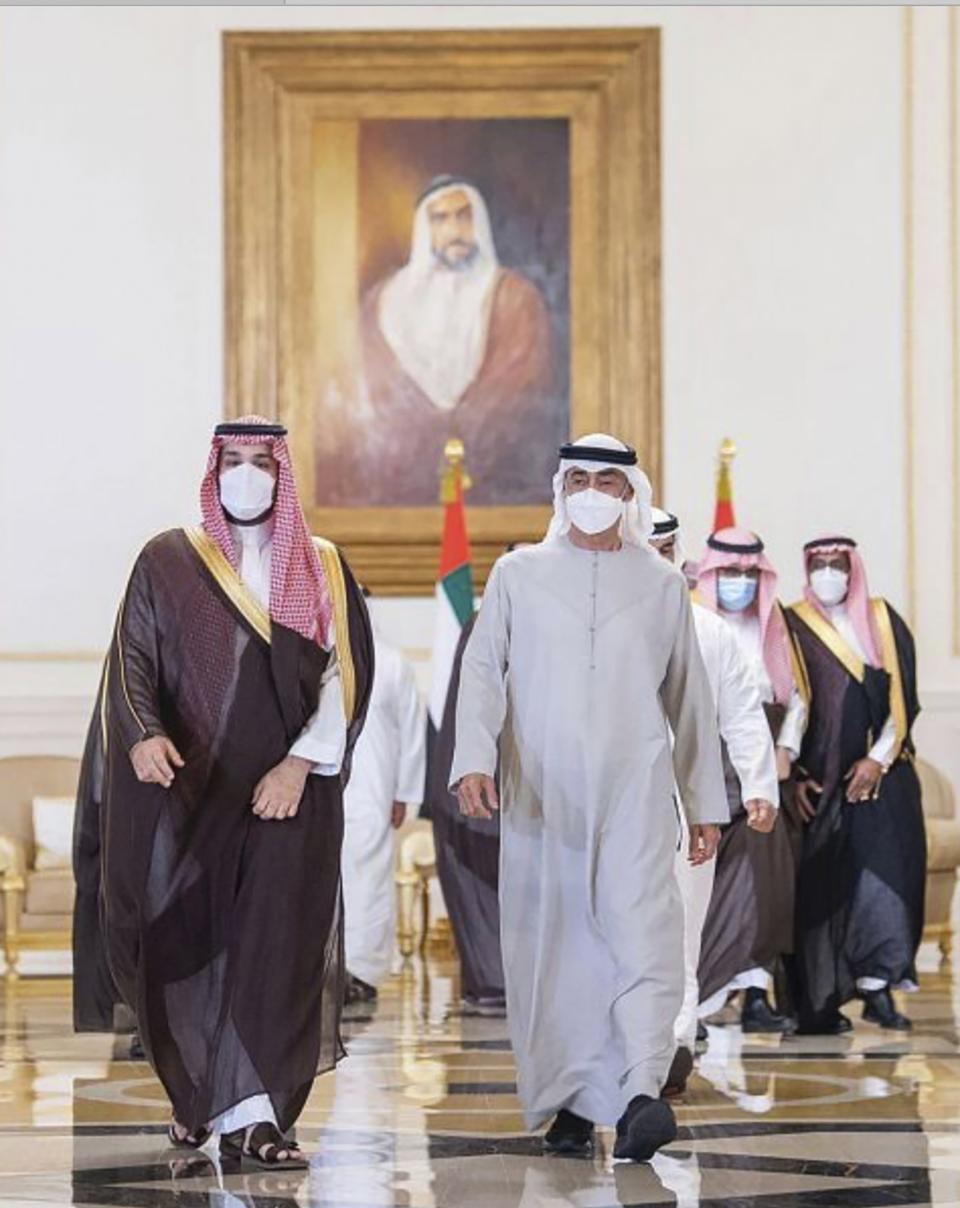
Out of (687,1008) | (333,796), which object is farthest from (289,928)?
(687,1008)

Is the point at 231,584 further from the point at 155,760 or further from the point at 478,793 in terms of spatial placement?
the point at 478,793

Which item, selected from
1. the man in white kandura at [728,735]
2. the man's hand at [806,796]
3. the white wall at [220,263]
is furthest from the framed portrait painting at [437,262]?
the man in white kandura at [728,735]

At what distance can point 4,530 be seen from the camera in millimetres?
13234

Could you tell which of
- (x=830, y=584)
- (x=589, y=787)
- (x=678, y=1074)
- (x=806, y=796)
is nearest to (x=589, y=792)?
(x=589, y=787)

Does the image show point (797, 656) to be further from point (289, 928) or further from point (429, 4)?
point (429, 4)

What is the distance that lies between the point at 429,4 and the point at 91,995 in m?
7.28

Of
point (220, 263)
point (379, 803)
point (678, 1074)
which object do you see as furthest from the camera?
point (220, 263)

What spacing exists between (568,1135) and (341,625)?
1.28 metres

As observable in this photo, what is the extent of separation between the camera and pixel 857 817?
8.99 metres

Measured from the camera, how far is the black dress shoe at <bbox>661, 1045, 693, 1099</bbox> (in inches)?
268

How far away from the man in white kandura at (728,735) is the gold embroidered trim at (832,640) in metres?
1.41

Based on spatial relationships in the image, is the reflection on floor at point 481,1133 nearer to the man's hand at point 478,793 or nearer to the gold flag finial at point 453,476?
the man's hand at point 478,793

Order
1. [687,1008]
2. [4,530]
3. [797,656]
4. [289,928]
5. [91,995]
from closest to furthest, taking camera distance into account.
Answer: [289,928] < [687,1008] < [91,995] < [797,656] < [4,530]

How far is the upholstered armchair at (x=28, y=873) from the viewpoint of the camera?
37.6 feet
